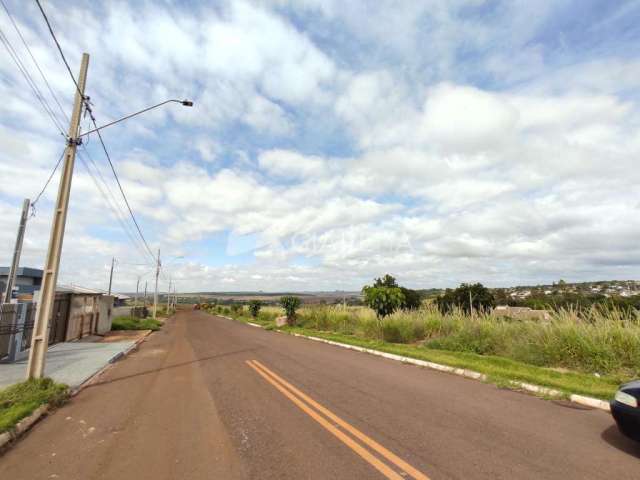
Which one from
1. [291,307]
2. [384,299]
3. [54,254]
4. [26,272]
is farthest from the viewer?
[26,272]

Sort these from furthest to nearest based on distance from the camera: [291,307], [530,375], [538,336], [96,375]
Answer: [291,307] < [538,336] < [96,375] < [530,375]

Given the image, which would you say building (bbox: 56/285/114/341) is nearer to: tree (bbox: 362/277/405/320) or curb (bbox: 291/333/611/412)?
curb (bbox: 291/333/611/412)

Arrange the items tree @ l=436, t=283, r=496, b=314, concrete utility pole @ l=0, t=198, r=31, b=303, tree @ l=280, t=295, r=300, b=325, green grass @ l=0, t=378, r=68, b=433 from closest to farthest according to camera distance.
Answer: green grass @ l=0, t=378, r=68, b=433 < concrete utility pole @ l=0, t=198, r=31, b=303 < tree @ l=280, t=295, r=300, b=325 < tree @ l=436, t=283, r=496, b=314

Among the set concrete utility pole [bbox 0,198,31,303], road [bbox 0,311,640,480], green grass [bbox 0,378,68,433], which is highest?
concrete utility pole [bbox 0,198,31,303]

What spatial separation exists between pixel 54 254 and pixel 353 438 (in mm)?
7932

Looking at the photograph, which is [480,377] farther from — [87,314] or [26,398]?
[87,314]

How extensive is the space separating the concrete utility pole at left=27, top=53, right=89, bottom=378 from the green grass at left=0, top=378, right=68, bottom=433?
1.78 ft

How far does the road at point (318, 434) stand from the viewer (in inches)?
172

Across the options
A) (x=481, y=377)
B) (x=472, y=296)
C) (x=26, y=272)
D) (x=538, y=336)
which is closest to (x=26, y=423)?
(x=481, y=377)

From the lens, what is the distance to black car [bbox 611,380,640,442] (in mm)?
4496

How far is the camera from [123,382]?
9.83 metres

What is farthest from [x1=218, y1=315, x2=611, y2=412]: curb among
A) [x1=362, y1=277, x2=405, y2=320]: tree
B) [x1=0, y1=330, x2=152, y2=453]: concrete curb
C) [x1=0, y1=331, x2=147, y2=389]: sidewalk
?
[x1=0, y1=331, x2=147, y2=389]: sidewalk

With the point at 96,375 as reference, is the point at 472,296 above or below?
above

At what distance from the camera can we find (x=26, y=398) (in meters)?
7.27
